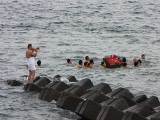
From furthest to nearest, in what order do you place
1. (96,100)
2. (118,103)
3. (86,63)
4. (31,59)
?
1. (86,63)
2. (31,59)
3. (96,100)
4. (118,103)

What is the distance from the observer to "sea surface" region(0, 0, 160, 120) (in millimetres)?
34844

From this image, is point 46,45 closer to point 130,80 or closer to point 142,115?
point 130,80

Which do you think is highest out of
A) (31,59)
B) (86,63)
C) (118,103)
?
(31,59)

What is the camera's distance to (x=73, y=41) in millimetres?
57312

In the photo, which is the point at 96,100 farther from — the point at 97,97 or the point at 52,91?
the point at 52,91

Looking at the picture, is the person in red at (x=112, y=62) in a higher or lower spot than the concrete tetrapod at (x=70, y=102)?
higher

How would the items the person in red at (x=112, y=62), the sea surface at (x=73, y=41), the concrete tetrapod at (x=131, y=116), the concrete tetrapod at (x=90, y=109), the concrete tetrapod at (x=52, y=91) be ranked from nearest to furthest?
the concrete tetrapod at (x=131, y=116)
the concrete tetrapod at (x=90, y=109)
the concrete tetrapod at (x=52, y=91)
the sea surface at (x=73, y=41)
the person in red at (x=112, y=62)

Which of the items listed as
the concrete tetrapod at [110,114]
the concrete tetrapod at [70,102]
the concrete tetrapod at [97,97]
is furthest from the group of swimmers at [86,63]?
the concrete tetrapod at [110,114]

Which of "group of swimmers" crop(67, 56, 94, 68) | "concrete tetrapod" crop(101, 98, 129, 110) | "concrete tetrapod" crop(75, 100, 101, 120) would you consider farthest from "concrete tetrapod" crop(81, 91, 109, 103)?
"group of swimmers" crop(67, 56, 94, 68)

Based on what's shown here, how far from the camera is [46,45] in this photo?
181ft

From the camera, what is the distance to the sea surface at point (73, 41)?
3484 centimetres

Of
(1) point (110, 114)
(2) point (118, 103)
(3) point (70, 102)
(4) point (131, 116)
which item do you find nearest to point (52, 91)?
(3) point (70, 102)

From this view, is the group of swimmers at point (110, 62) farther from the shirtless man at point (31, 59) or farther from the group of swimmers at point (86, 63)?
the shirtless man at point (31, 59)

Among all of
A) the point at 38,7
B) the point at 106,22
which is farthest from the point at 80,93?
the point at 38,7
